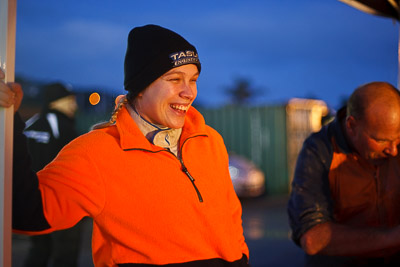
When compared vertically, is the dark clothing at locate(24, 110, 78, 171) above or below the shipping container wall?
above

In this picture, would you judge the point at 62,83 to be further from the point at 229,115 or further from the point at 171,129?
the point at 229,115

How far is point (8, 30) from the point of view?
127cm

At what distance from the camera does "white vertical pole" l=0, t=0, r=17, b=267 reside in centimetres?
126

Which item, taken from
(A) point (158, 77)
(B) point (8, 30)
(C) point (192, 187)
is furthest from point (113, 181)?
(B) point (8, 30)

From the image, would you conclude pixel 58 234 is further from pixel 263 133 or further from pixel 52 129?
pixel 263 133

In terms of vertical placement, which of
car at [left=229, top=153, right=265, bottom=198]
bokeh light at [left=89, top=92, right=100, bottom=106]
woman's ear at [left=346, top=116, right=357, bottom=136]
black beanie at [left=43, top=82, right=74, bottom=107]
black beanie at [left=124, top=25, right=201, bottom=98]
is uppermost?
black beanie at [left=124, top=25, right=201, bottom=98]

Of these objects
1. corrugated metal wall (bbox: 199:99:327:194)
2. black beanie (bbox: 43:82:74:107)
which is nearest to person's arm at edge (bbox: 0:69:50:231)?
black beanie (bbox: 43:82:74:107)

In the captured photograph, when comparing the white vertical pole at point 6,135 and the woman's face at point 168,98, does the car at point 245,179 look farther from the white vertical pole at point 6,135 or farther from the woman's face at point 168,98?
the white vertical pole at point 6,135

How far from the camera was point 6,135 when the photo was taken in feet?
4.19

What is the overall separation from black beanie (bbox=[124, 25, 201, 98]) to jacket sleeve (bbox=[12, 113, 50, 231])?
0.48 m

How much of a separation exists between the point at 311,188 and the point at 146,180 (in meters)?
1.18

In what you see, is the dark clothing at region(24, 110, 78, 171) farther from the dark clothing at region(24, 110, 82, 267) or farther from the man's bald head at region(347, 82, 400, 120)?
the man's bald head at region(347, 82, 400, 120)

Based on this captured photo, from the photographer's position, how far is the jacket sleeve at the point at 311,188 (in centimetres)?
238

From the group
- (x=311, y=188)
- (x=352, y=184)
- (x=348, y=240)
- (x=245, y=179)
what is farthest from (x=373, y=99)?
(x=245, y=179)
